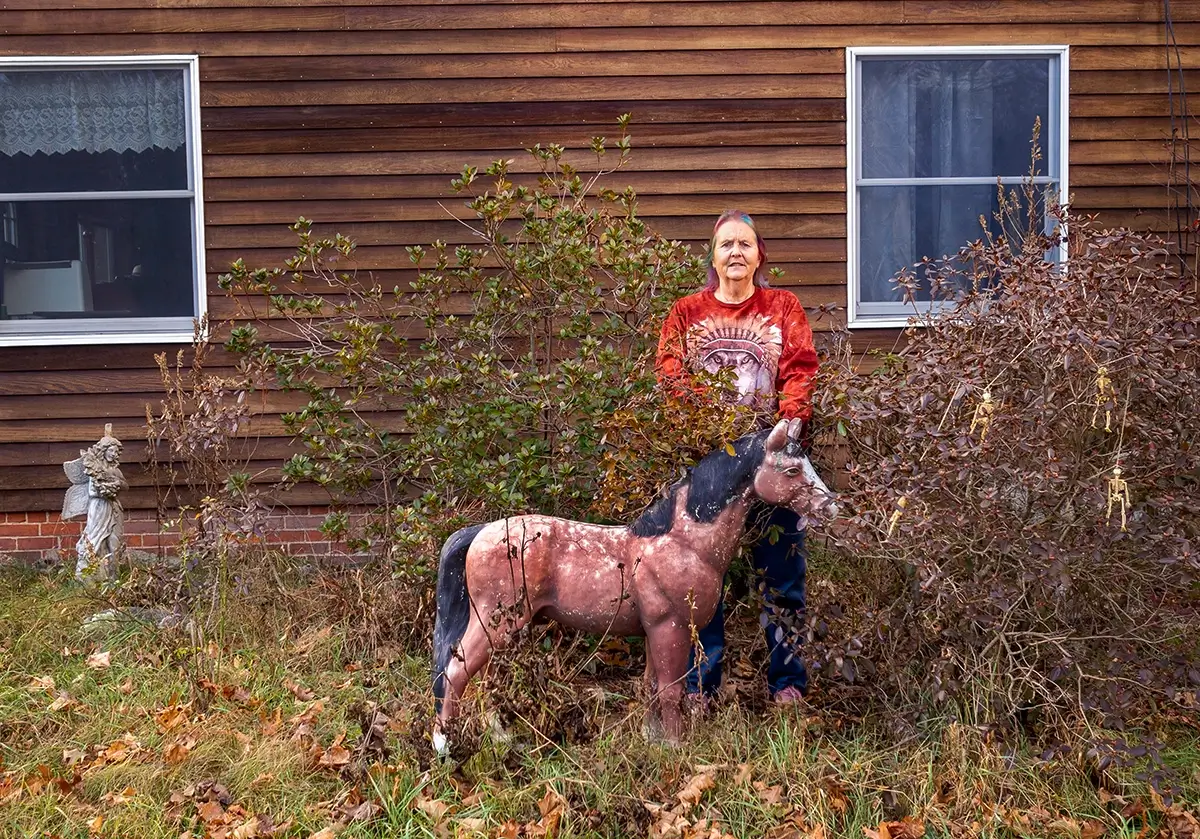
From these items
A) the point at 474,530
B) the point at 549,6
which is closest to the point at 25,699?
the point at 474,530

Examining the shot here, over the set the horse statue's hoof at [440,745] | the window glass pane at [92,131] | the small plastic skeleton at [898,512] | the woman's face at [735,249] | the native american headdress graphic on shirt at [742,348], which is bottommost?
the horse statue's hoof at [440,745]

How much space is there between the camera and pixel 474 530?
13.6 ft

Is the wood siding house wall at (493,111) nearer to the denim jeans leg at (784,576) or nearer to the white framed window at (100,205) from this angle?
the white framed window at (100,205)

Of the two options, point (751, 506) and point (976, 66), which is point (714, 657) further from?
point (976, 66)

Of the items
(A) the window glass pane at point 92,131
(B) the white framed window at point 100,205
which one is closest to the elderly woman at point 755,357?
(B) the white framed window at point 100,205

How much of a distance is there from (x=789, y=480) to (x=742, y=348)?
740mm

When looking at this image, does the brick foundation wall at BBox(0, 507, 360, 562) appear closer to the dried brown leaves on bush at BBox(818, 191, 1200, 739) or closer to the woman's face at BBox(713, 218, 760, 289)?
the woman's face at BBox(713, 218, 760, 289)

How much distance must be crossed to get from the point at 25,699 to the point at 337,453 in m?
1.68

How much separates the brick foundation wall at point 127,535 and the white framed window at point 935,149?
3.63m

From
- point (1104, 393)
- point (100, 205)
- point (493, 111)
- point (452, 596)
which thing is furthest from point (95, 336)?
point (1104, 393)

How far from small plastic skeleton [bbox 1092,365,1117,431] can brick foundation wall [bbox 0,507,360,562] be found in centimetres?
459

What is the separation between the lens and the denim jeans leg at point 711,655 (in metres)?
4.27

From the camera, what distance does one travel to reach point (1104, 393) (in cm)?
357

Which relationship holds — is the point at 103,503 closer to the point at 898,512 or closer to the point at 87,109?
the point at 87,109
